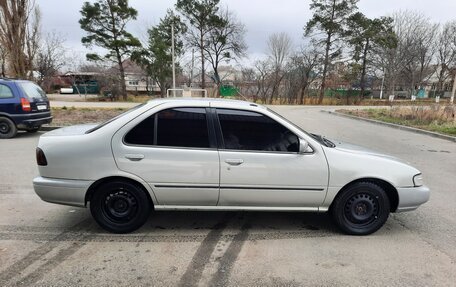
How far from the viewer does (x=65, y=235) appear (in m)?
3.66

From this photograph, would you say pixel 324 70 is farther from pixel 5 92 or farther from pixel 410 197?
pixel 410 197

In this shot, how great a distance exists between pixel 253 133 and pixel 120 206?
1.78 m

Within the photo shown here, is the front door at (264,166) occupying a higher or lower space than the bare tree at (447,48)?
lower

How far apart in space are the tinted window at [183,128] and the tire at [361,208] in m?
1.77

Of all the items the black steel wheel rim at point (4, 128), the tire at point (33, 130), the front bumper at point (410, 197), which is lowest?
the tire at point (33, 130)

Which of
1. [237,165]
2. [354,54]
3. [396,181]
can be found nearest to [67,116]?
[237,165]

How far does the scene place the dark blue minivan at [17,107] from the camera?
9.51 m

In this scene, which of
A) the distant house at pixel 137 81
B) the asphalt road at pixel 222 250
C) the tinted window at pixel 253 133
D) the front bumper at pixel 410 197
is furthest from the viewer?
the distant house at pixel 137 81

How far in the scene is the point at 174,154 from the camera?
11.5ft

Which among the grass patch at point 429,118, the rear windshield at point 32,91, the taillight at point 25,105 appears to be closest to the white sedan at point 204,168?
the taillight at point 25,105

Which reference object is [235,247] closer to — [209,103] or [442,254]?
[209,103]

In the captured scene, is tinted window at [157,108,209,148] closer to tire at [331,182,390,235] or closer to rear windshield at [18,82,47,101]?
tire at [331,182,390,235]

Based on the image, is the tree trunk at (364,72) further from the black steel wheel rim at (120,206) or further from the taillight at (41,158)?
the taillight at (41,158)

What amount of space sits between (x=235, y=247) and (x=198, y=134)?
1333 millimetres
